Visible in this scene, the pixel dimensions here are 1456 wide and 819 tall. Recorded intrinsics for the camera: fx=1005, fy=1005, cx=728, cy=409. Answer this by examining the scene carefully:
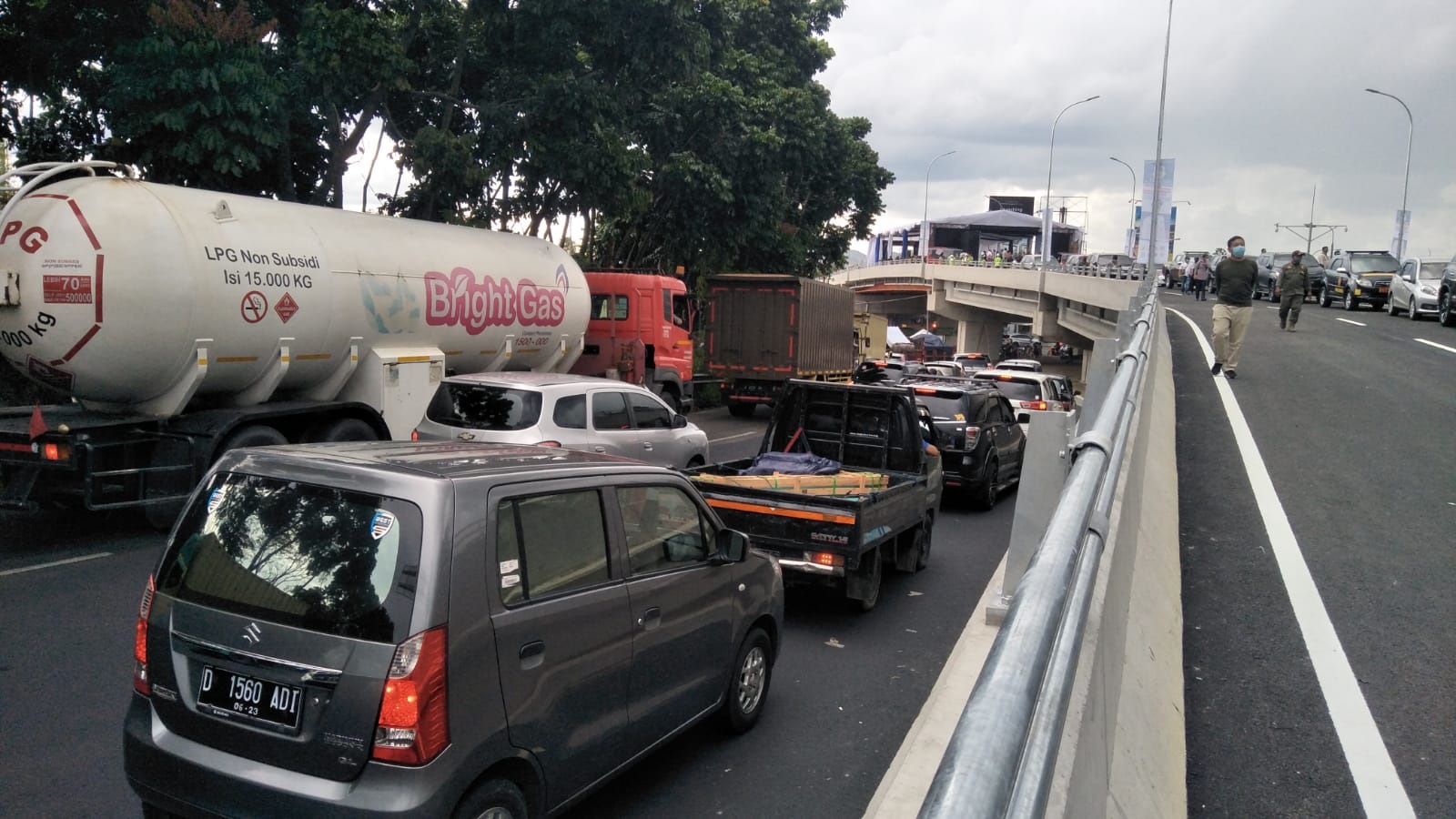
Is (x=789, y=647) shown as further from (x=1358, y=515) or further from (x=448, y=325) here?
(x=448, y=325)

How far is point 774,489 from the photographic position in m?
8.14

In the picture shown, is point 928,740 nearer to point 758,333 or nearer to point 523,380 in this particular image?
point 523,380

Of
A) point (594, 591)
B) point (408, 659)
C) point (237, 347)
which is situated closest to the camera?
point (408, 659)

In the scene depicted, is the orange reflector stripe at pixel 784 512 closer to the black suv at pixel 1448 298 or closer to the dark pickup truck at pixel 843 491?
the dark pickup truck at pixel 843 491

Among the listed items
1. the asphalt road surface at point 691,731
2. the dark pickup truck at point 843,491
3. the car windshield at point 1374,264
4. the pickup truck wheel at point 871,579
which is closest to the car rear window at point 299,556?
the asphalt road surface at point 691,731

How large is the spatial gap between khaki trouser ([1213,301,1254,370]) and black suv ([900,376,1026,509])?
10.8ft

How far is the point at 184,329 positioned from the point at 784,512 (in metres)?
6.22

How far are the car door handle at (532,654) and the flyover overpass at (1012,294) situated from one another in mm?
22224

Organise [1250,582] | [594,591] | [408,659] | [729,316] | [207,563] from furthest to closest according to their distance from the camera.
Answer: [729,316] < [1250,582] < [594,591] < [207,563] < [408,659]

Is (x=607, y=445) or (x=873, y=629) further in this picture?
(x=607, y=445)

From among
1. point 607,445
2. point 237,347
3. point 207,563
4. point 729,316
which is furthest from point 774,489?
point 729,316

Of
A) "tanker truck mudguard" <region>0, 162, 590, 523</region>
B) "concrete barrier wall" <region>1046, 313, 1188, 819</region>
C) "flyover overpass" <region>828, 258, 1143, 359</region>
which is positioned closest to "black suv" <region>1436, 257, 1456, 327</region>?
"flyover overpass" <region>828, 258, 1143, 359</region>

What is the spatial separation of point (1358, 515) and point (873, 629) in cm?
360

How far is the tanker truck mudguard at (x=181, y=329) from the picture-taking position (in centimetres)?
927
